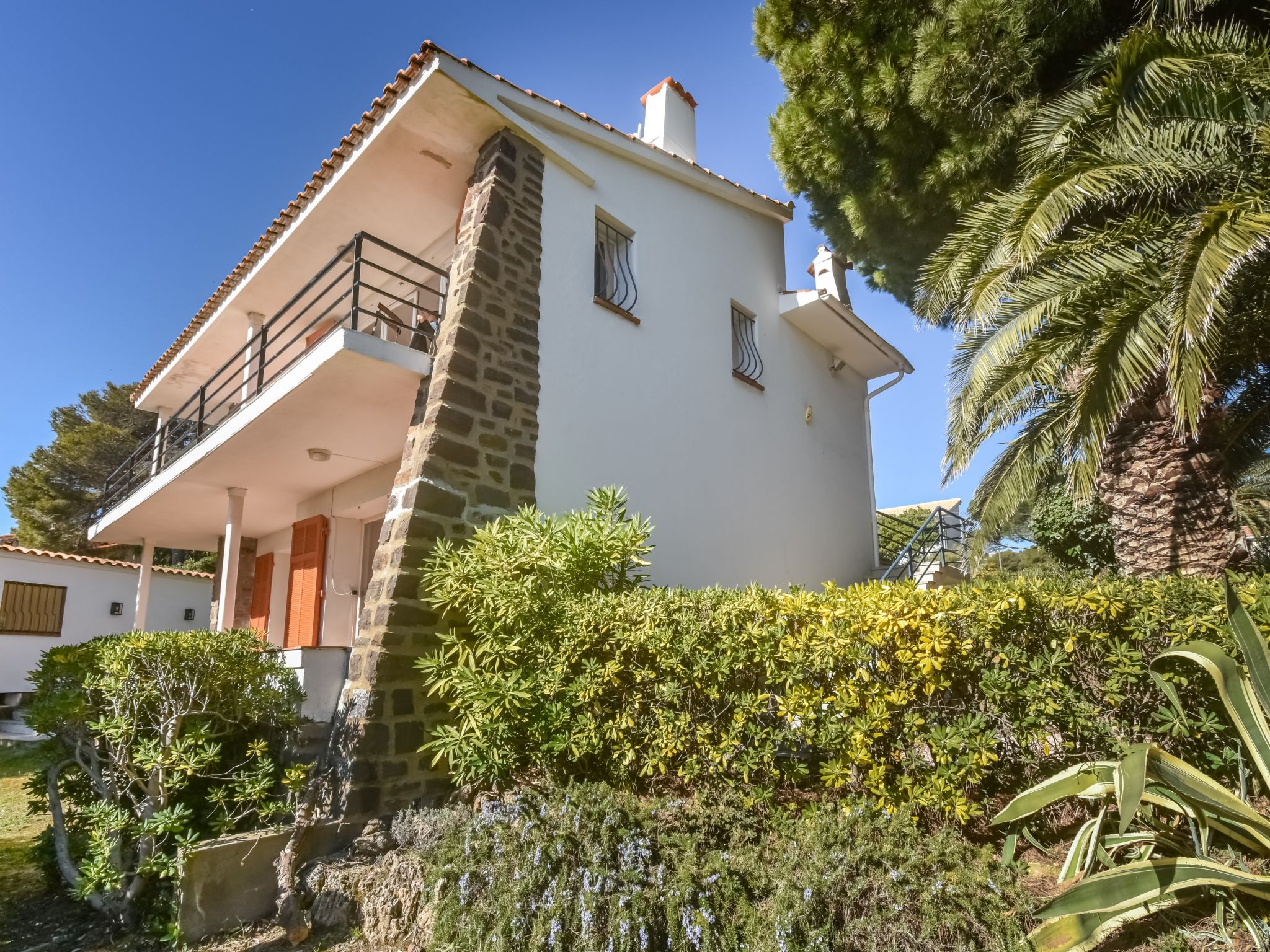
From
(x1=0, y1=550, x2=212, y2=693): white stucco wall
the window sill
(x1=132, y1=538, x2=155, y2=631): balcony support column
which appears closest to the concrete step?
(x1=0, y1=550, x2=212, y2=693): white stucco wall

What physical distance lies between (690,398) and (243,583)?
873cm

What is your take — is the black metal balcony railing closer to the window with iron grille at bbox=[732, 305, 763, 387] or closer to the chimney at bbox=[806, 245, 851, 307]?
the window with iron grille at bbox=[732, 305, 763, 387]

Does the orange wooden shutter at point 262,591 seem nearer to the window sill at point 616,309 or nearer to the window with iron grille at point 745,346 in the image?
the window sill at point 616,309

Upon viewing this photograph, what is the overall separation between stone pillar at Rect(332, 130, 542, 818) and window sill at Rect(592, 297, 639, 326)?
93 cm

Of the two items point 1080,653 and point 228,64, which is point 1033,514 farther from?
point 228,64

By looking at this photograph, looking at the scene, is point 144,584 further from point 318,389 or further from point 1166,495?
point 1166,495

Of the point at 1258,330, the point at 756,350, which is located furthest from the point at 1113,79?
the point at 756,350

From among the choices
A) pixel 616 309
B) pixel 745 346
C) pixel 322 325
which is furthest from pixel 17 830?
pixel 745 346

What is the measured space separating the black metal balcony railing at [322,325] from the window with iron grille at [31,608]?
3809 mm

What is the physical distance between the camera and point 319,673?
660cm

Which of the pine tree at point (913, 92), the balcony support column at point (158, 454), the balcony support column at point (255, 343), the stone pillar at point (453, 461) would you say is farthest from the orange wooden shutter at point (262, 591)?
the pine tree at point (913, 92)

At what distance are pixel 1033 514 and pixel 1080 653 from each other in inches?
448

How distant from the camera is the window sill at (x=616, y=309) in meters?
8.28

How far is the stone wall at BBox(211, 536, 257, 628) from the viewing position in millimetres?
12430
